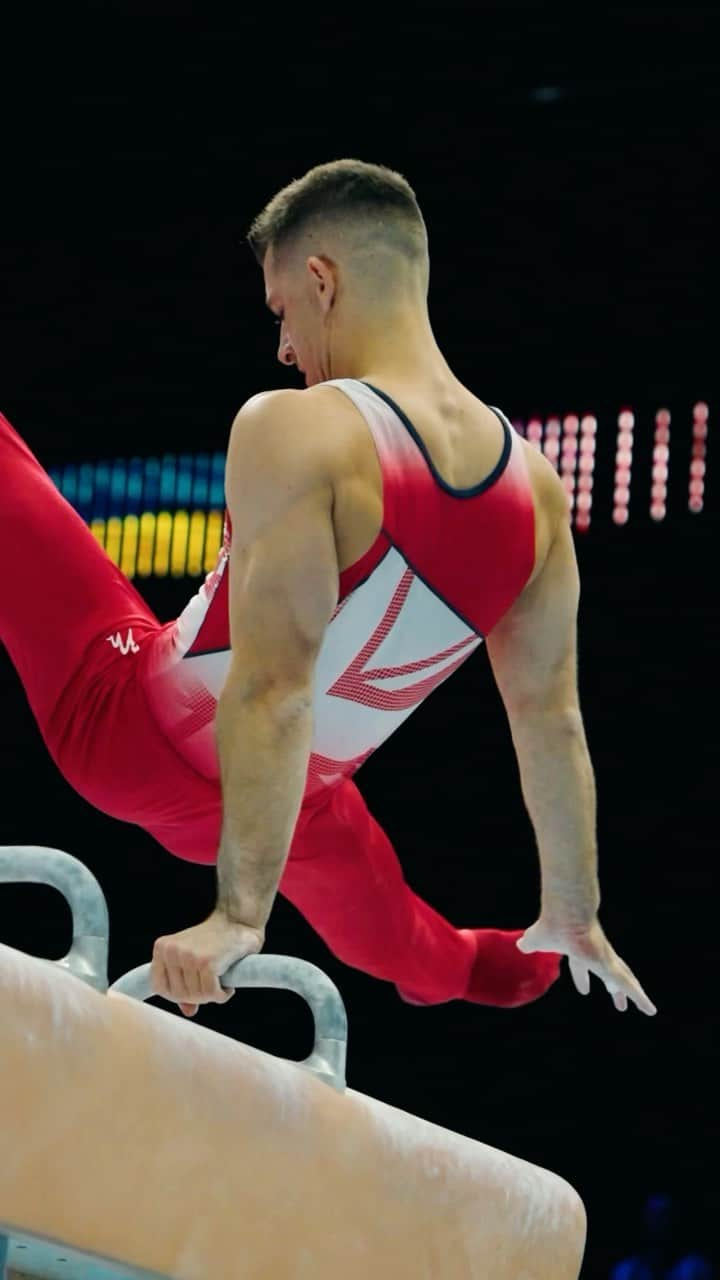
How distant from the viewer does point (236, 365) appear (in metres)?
7.40

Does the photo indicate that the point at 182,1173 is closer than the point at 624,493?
Yes

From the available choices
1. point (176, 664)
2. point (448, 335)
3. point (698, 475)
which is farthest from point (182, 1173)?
point (448, 335)

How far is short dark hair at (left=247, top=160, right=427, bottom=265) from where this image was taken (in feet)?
10.4

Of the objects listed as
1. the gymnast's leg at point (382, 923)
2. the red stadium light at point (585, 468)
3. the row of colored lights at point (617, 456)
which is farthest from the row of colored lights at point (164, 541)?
the gymnast's leg at point (382, 923)

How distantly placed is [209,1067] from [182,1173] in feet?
0.44

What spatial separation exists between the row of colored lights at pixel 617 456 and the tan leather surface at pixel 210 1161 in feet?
12.7

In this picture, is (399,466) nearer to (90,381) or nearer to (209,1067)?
(209,1067)

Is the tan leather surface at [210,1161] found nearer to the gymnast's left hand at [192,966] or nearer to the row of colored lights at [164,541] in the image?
the gymnast's left hand at [192,966]

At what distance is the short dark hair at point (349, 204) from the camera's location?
3.17m

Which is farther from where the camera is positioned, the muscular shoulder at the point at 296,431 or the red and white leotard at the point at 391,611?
the red and white leotard at the point at 391,611

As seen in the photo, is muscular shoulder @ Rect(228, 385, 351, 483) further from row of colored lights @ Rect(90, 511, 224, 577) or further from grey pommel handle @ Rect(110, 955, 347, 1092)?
row of colored lights @ Rect(90, 511, 224, 577)

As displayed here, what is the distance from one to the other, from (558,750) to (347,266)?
96 cm

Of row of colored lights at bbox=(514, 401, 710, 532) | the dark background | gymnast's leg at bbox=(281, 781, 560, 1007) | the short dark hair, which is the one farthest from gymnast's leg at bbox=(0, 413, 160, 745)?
row of colored lights at bbox=(514, 401, 710, 532)

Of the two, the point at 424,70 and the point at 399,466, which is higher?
the point at 424,70
